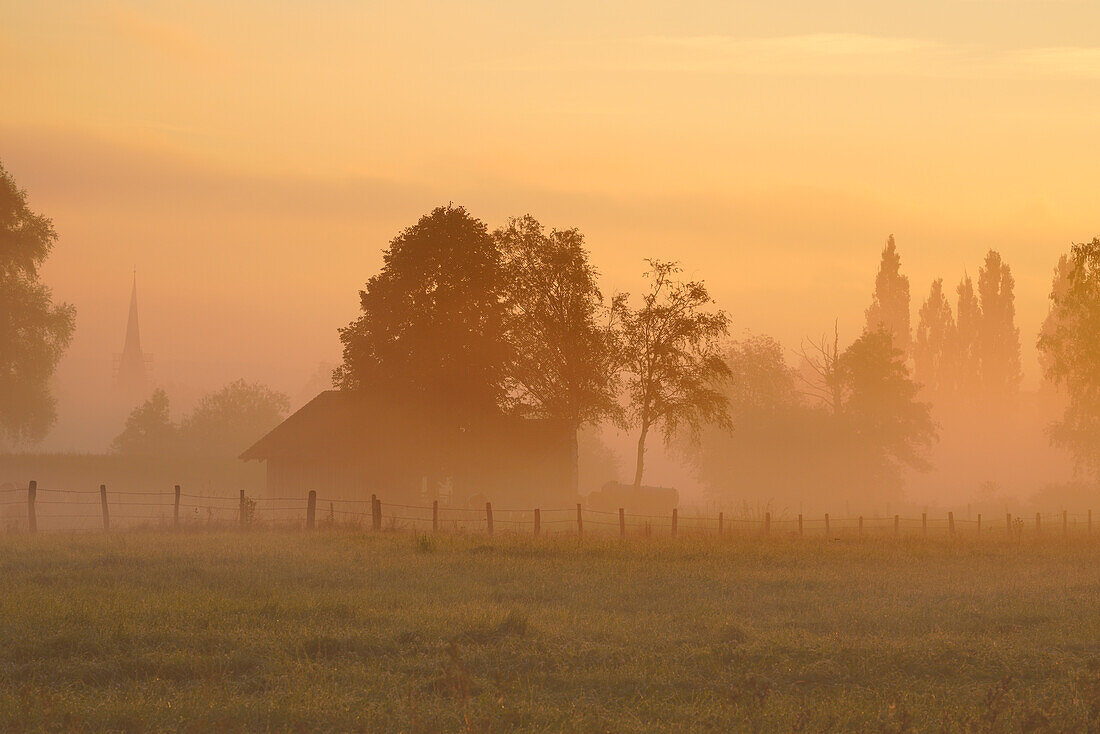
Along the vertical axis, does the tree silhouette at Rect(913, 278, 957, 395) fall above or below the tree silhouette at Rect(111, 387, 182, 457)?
above

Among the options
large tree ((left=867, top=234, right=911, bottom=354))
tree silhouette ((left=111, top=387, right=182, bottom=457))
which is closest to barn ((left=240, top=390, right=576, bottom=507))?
tree silhouette ((left=111, top=387, right=182, bottom=457))

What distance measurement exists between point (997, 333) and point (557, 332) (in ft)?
259

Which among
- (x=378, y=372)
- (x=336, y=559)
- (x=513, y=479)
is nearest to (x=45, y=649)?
(x=336, y=559)

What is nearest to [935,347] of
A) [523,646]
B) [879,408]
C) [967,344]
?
[967,344]

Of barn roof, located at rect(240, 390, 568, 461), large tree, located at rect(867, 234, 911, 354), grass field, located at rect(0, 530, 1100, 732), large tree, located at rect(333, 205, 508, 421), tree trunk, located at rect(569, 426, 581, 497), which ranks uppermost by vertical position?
large tree, located at rect(867, 234, 911, 354)

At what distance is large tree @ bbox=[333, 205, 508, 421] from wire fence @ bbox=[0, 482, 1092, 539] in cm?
559

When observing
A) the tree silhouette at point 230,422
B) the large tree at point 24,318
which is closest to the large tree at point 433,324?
the large tree at point 24,318

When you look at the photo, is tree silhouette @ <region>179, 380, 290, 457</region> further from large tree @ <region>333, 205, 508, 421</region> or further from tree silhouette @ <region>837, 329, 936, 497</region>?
tree silhouette @ <region>837, 329, 936, 497</region>

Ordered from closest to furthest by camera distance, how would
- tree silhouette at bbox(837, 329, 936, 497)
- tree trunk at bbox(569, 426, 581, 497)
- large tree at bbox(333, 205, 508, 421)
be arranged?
1. large tree at bbox(333, 205, 508, 421)
2. tree trunk at bbox(569, 426, 581, 497)
3. tree silhouette at bbox(837, 329, 936, 497)

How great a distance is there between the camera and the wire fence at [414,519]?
1387 inches

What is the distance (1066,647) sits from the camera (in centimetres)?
1580

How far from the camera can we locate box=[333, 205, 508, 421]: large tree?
49344 mm

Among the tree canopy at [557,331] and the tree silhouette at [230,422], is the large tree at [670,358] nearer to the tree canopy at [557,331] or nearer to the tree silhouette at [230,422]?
the tree canopy at [557,331]

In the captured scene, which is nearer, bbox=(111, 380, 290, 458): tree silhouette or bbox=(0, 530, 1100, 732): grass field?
bbox=(0, 530, 1100, 732): grass field
